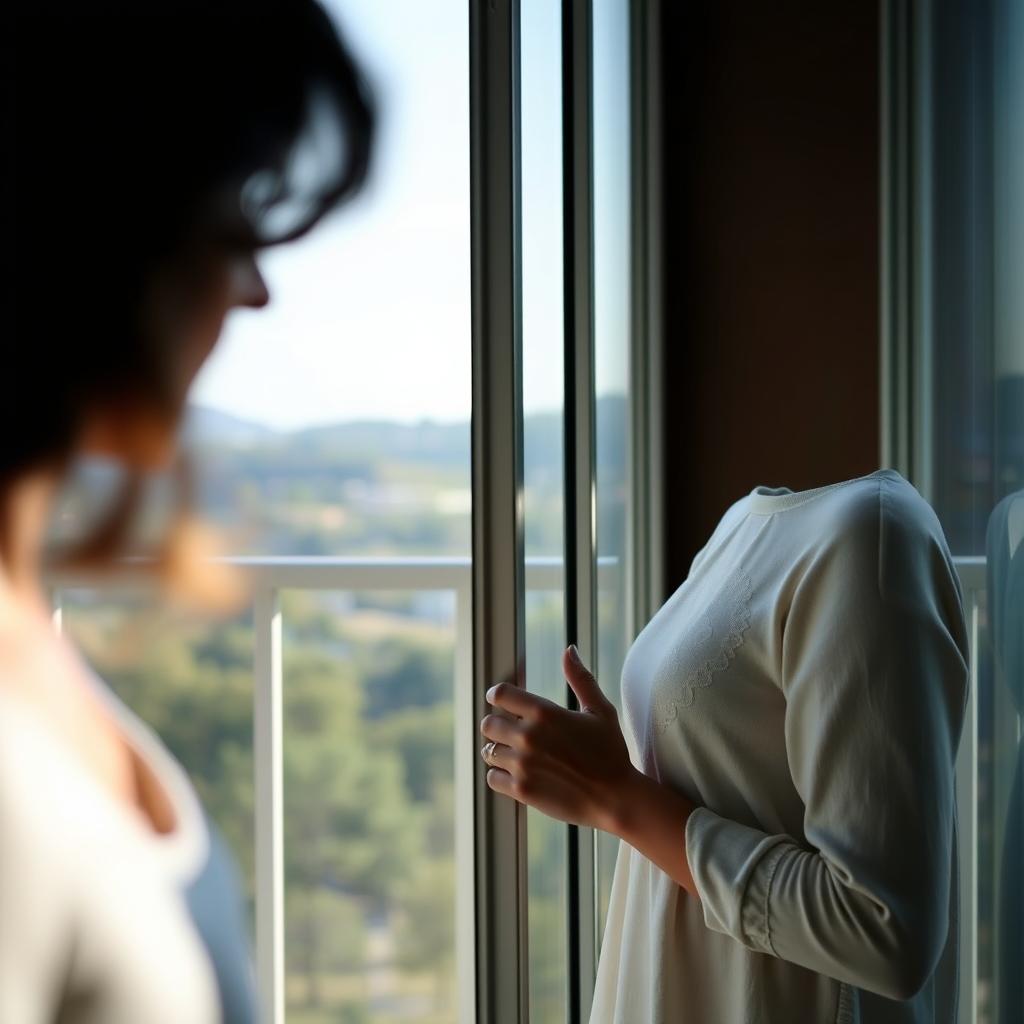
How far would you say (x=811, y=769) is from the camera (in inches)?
28.3

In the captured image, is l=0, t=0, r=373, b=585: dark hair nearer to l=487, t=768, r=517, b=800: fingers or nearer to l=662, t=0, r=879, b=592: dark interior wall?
l=487, t=768, r=517, b=800: fingers

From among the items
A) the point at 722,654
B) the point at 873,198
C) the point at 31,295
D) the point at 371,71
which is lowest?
the point at 722,654

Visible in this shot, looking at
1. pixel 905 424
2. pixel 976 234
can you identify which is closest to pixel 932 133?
pixel 976 234

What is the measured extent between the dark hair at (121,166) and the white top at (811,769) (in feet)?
1.65

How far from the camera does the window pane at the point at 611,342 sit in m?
1.44

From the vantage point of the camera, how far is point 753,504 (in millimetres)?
982

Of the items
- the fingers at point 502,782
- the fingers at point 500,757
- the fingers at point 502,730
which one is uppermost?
the fingers at point 502,730

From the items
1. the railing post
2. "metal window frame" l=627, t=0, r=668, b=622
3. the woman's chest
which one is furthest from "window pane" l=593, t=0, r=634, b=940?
the railing post

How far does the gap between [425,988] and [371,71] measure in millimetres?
520

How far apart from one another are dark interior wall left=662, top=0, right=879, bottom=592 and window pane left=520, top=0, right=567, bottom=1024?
1.05 metres

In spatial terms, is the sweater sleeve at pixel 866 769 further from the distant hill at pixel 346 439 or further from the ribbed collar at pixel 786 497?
the distant hill at pixel 346 439

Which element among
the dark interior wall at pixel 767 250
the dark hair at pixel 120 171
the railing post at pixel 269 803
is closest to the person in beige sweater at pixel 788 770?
the railing post at pixel 269 803

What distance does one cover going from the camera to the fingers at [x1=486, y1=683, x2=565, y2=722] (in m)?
0.75

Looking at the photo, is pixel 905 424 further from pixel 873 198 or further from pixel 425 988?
pixel 425 988
